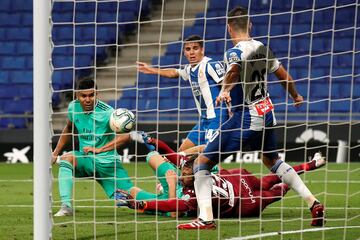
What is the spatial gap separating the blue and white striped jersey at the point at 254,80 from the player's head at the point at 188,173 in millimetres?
639

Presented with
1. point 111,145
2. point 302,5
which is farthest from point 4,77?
point 111,145

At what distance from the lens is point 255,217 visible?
8.95 meters

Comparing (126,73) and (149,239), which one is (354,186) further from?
(126,73)

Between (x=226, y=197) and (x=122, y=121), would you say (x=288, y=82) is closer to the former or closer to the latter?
(x=226, y=197)

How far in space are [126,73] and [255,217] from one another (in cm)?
1085

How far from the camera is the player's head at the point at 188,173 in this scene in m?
8.58

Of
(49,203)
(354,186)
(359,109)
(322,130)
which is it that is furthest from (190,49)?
(359,109)

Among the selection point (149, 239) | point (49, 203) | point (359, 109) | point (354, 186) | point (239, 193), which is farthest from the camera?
point (359, 109)

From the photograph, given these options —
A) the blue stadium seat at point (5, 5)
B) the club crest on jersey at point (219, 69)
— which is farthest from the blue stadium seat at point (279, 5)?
the club crest on jersey at point (219, 69)

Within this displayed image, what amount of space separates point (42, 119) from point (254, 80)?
2304mm

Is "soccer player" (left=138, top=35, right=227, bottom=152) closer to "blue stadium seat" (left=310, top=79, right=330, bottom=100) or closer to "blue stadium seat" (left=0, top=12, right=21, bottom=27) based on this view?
"blue stadium seat" (left=310, top=79, right=330, bottom=100)

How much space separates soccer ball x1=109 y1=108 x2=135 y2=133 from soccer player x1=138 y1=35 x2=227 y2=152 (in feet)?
1.56

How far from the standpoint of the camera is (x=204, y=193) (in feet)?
26.3

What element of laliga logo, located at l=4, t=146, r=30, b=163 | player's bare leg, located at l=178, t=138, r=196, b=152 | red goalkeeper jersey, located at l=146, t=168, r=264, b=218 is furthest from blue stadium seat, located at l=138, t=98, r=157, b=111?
red goalkeeper jersey, located at l=146, t=168, r=264, b=218
